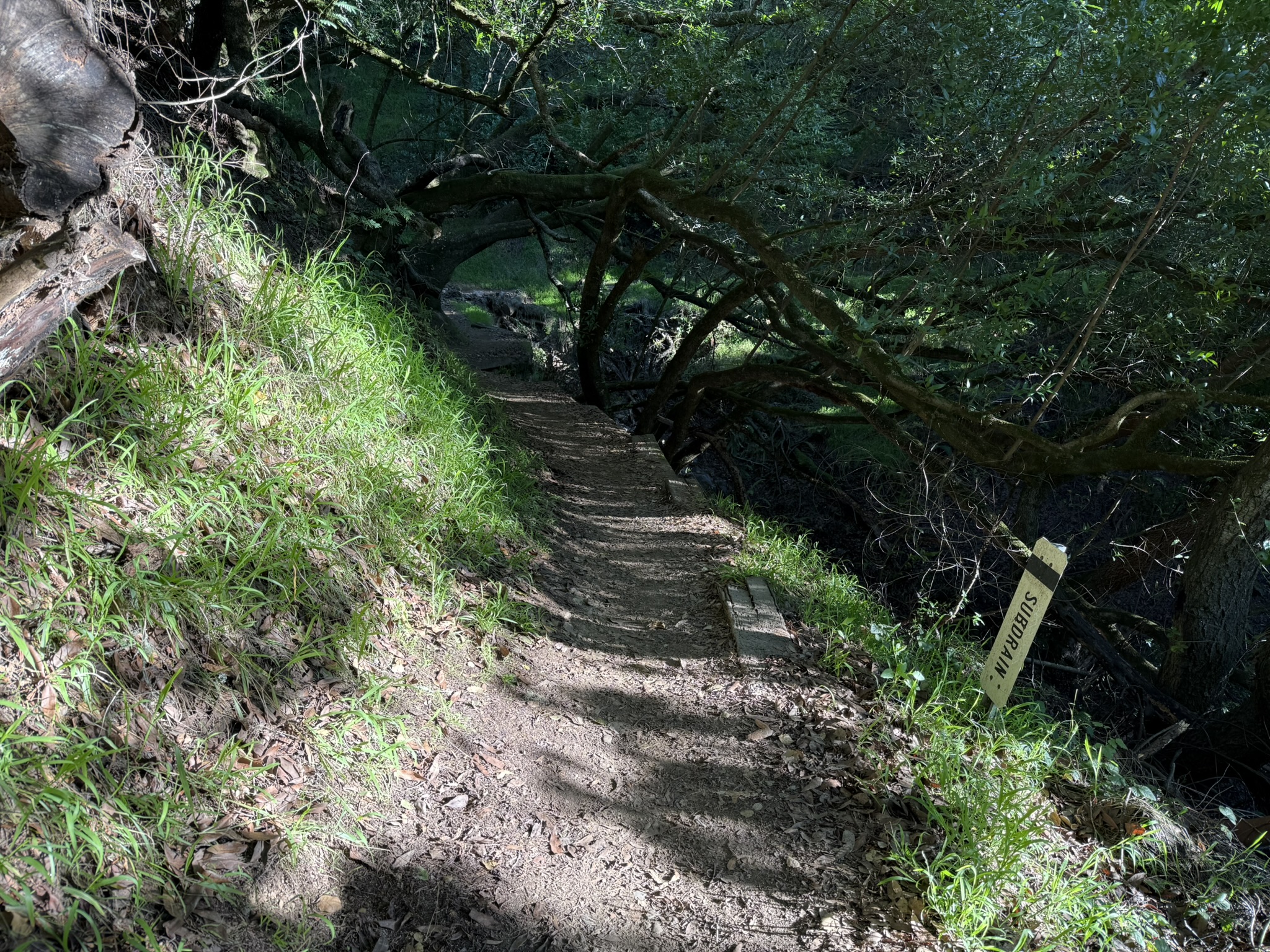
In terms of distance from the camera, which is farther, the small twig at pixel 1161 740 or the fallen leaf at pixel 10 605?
the small twig at pixel 1161 740

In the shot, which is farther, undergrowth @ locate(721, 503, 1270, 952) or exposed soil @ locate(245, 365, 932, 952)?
undergrowth @ locate(721, 503, 1270, 952)

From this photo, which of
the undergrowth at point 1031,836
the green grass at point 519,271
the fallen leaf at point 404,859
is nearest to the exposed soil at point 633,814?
the fallen leaf at point 404,859

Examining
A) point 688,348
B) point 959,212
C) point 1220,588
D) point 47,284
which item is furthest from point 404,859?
point 688,348

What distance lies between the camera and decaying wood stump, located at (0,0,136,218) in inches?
88.2

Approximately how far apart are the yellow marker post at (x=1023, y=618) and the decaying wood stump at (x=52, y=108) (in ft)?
11.0

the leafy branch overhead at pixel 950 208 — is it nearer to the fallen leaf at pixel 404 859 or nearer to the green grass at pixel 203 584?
the green grass at pixel 203 584

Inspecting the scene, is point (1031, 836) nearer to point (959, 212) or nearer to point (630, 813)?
point (630, 813)

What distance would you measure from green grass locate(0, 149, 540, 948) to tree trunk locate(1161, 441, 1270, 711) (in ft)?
14.8

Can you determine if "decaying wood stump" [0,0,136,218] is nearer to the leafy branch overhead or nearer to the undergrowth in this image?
the leafy branch overhead

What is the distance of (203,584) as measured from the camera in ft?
8.48

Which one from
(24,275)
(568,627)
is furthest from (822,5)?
(24,275)

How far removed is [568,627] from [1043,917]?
2378 millimetres

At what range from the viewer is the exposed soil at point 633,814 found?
2393mm

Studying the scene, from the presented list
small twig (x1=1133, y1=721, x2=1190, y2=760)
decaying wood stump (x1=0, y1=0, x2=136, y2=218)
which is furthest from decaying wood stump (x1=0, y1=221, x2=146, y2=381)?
small twig (x1=1133, y1=721, x2=1190, y2=760)
